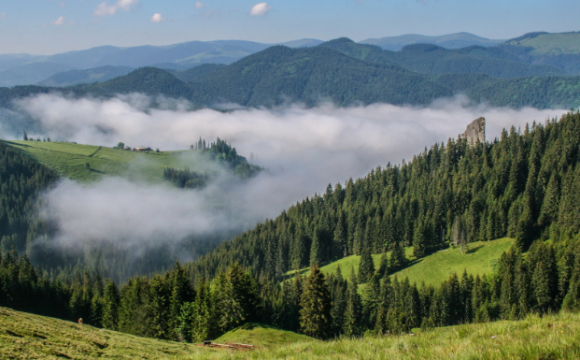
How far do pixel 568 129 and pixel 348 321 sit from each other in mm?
91699

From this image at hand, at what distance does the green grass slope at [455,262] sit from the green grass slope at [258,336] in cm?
5678

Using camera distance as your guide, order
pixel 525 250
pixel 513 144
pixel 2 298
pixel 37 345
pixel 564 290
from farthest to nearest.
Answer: pixel 513 144 → pixel 525 250 → pixel 564 290 → pixel 2 298 → pixel 37 345

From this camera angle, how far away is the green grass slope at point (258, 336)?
48.6m

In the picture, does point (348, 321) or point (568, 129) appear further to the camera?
point (568, 129)

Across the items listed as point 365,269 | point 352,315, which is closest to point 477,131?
point 365,269

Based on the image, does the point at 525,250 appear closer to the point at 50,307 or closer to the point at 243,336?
the point at 243,336

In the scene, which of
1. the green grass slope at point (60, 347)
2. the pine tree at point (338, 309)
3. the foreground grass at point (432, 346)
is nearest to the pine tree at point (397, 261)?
the pine tree at point (338, 309)

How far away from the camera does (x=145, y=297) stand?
201ft

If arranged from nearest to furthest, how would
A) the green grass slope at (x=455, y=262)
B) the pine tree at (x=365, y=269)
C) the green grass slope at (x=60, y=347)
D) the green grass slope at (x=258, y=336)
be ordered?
1. the green grass slope at (x=60, y=347)
2. the green grass slope at (x=258, y=336)
3. the green grass slope at (x=455, y=262)
4. the pine tree at (x=365, y=269)

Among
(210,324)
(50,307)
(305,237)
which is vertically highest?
(210,324)

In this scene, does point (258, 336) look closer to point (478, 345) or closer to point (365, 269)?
point (478, 345)

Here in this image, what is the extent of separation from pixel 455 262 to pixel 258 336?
74.8m

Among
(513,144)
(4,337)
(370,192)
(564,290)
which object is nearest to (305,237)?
(370,192)

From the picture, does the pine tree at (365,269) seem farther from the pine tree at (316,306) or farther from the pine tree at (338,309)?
the pine tree at (316,306)
